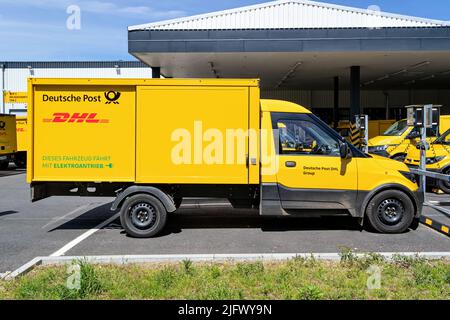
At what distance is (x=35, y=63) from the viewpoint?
1561 inches

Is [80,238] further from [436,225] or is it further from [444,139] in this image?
[444,139]

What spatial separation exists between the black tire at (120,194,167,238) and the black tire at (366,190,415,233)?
3457 millimetres

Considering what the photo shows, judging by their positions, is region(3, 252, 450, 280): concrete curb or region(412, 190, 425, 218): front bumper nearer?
region(3, 252, 450, 280): concrete curb

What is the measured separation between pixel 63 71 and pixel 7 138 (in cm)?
1878

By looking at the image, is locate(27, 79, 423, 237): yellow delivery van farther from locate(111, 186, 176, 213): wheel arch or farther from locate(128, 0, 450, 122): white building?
locate(128, 0, 450, 122): white building

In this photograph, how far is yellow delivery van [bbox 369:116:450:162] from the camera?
51.5ft

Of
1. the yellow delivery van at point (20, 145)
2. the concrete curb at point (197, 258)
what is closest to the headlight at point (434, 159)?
the concrete curb at point (197, 258)

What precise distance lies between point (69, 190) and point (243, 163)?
2.95 meters

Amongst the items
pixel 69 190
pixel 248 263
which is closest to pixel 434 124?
pixel 248 263

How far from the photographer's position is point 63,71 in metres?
38.8

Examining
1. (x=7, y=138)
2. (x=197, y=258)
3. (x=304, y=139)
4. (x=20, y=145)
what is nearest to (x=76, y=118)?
(x=197, y=258)

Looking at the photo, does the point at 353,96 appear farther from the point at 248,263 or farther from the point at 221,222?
the point at 248,263

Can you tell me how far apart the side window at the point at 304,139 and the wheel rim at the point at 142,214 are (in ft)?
7.81

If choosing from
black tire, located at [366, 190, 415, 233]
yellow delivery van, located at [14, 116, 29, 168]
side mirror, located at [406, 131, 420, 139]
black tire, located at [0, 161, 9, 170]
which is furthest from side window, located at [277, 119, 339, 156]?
yellow delivery van, located at [14, 116, 29, 168]
